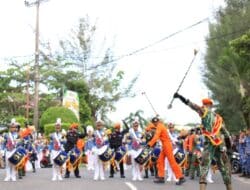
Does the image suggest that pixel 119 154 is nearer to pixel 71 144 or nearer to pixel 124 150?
pixel 124 150

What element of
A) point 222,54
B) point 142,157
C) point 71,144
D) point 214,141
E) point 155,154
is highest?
point 222,54

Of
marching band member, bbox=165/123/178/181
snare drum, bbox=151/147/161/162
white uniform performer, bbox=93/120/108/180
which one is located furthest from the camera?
snare drum, bbox=151/147/161/162

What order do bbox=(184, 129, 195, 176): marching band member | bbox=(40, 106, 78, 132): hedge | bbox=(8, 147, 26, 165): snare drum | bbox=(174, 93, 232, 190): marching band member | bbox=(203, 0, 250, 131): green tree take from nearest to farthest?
1. bbox=(174, 93, 232, 190): marching band member
2. bbox=(8, 147, 26, 165): snare drum
3. bbox=(184, 129, 195, 176): marching band member
4. bbox=(203, 0, 250, 131): green tree
5. bbox=(40, 106, 78, 132): hedge

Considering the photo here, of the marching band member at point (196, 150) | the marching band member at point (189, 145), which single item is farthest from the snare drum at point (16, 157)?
the marching band member at point (189, 145)

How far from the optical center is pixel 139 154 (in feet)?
69.9

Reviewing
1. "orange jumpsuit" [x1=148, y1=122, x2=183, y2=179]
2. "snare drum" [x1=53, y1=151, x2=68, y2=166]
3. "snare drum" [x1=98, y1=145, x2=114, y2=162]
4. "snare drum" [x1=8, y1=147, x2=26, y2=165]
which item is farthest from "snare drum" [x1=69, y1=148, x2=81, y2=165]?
"orange jumpsuit" [x1=148, y1=122, x2=183, y2=179]

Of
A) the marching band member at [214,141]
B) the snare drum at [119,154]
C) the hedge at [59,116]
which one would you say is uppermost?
the hedge at [59,116]

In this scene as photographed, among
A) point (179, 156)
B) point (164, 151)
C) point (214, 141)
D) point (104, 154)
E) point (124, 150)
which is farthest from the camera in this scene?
point (124, 150)

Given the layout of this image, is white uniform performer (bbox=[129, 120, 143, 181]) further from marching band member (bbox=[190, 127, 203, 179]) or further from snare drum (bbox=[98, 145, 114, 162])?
marching band member (bbox=[190, 127, 203, 179])

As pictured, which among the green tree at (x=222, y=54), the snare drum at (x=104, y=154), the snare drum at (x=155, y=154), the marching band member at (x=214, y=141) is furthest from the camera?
the green tree at (x=222, y=54)

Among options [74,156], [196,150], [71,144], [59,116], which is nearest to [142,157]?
[196,150]

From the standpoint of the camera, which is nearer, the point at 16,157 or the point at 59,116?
the point at 16,157

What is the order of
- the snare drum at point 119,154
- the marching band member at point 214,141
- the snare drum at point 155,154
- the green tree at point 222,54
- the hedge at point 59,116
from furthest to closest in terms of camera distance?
the hedge at point 59,116 → the green tree at point 222,54 → the snare drum at point 119,154 → the snare drum at point 155,154 → the marching band member at point 214,141

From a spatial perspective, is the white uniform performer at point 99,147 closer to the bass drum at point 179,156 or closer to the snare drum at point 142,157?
the snare drum at point 142,157
